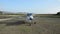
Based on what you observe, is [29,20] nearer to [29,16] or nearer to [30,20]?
[30,20]

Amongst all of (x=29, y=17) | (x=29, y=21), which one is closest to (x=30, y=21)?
(x=29, y=21)

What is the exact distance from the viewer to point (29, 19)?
1006 inches

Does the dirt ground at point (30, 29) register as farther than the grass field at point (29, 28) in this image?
No

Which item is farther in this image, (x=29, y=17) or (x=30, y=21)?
(x=29, y=17)

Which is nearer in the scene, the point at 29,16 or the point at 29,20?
the point at 29,20

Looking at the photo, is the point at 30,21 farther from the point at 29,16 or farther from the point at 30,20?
the point at 29,16

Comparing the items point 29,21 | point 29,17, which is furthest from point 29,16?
point 29,21

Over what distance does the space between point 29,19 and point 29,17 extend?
3.15ft

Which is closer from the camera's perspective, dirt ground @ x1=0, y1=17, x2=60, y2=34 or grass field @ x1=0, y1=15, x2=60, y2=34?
dirt ground @ x1=0, y1=17, x2=60, y2=34

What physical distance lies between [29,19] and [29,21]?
78cm

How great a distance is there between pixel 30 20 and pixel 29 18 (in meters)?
0.91

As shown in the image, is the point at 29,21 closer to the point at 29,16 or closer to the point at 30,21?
the point at 30,21

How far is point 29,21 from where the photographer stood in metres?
24.8

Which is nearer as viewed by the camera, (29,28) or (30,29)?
(30,29)
